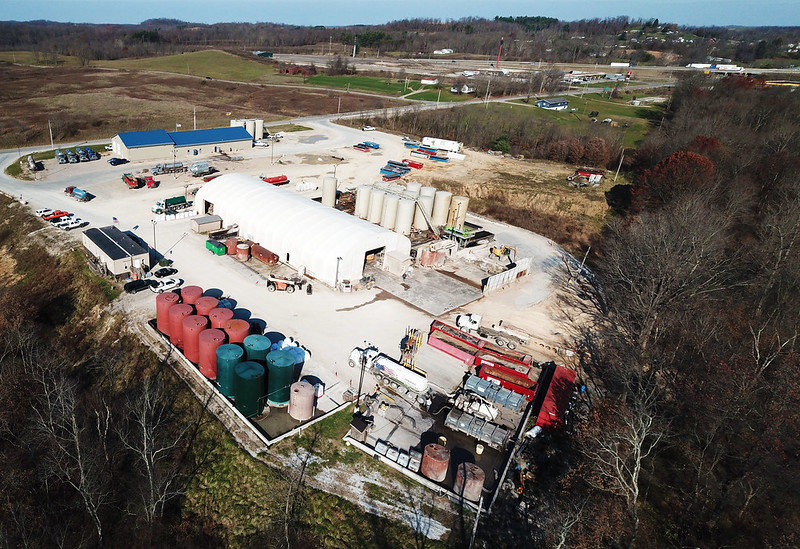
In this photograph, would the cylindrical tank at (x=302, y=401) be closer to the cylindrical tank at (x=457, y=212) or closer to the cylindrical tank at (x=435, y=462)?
the cylindrical tank at (x=435, y=462)

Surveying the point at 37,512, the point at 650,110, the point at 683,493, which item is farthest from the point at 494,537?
the point at 650,110

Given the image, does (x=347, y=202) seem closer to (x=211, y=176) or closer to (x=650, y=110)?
(x=211, y=176)

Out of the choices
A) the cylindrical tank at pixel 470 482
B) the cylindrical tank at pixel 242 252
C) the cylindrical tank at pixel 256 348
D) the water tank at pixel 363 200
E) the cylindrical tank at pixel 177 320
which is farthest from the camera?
the water tank at pixel 363 200

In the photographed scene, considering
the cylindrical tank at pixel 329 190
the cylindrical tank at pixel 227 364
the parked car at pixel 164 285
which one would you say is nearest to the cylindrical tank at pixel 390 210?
the cylindrical tank at pixel 329 190

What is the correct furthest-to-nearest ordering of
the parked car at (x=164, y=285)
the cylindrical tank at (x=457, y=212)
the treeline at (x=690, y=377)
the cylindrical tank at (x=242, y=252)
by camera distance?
the cylindrical tank at (x=457, y=212) < the cylindrical tank at (x=242, y=252) < the parked car at (x=164, y=285) < the treeline at (x=690, y=377)

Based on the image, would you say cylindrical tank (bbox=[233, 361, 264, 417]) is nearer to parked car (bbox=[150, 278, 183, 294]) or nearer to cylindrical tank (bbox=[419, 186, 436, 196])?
parked car (bbox=[150, 278, 183, 294])

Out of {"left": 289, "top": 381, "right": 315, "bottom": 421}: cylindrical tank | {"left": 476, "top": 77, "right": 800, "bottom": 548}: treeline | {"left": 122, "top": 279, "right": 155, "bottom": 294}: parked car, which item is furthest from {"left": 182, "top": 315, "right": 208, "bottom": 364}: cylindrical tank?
{"left": 476, "top": 77, "right": 800, "bottom": 548}: treeline
